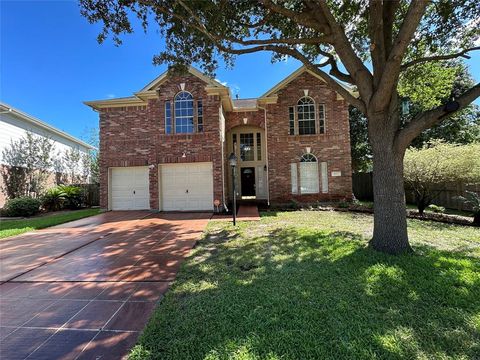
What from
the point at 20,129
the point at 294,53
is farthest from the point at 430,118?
the point at 20,129

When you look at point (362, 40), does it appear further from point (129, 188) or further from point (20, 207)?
point (20, 207)

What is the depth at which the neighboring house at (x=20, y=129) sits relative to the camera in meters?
13.6

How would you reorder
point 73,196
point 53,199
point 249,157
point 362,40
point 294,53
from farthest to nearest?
point 73,196 → point 249,157 → point 53,199 → point 362,40 → point 294,53

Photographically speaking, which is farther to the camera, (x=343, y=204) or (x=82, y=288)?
(x=343, y=204)

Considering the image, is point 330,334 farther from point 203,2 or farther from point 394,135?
point 203,2

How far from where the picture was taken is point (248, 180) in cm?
1509

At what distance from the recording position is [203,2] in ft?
19.2

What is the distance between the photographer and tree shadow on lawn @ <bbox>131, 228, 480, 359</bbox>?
231 cm

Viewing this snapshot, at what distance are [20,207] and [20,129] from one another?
5536 mm

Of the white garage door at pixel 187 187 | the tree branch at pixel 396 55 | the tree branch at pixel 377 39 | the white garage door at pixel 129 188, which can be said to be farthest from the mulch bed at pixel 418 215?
the white garage door at pixel 129 188

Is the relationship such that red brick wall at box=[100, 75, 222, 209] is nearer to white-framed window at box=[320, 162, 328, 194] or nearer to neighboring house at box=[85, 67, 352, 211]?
neighboring house at box=[85, 67, 352, 211]

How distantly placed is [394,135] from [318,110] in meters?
9.21

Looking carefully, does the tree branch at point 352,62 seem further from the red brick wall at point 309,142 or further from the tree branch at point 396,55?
the red brick wall at point 309,142

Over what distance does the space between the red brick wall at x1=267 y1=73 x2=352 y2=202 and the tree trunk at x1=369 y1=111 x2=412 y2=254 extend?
336 inches
